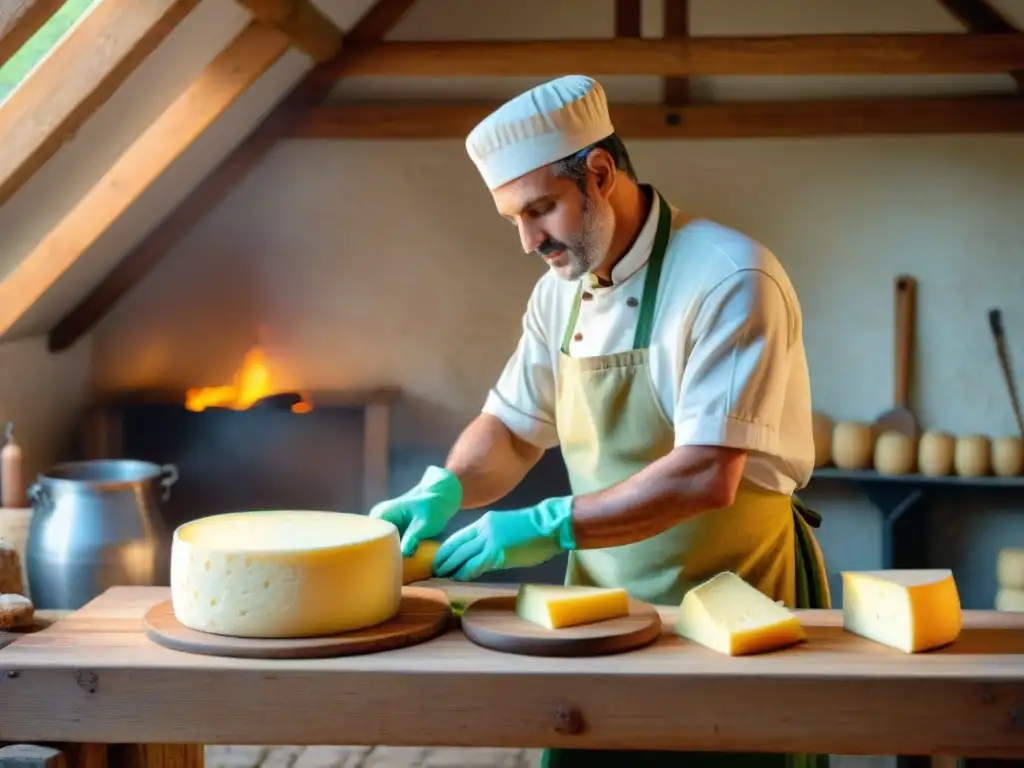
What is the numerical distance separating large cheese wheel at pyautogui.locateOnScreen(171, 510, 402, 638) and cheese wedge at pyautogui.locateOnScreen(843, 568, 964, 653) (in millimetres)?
715

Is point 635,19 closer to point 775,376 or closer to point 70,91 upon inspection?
point 70,91

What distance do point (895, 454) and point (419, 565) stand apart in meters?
3.22

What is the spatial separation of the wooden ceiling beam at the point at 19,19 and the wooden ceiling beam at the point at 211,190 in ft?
8.55

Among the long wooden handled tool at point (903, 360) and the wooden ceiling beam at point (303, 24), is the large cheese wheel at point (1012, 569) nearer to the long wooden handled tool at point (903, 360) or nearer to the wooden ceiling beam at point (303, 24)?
the long wooden handled tool at point (903, 360)

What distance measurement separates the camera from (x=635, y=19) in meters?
4.99

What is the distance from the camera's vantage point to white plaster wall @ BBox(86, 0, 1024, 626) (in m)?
5.17

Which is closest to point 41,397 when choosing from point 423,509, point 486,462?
point 486,462

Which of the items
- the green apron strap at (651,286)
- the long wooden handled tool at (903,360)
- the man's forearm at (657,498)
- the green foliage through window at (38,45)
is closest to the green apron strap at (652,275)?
the green apron strap at (651,286)

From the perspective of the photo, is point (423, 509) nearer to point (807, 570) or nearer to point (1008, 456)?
point (807, 570)

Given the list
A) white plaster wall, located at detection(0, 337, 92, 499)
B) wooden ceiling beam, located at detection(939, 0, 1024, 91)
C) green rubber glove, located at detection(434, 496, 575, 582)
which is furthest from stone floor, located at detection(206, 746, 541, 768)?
wooden ceiling beam, located at detection(939, 0, 1024, 91)

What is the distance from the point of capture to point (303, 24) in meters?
4.17

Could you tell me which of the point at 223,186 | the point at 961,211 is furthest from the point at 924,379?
the point at 223,186

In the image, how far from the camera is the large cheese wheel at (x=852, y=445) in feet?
16.3

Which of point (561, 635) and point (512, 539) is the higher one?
point (512, 539)
